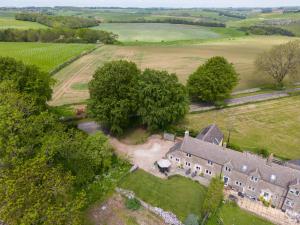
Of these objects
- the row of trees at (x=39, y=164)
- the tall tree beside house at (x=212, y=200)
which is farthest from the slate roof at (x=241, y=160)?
the row of trees at (x=39, y=164)

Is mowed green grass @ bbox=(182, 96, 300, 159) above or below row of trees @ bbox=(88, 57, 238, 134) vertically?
below

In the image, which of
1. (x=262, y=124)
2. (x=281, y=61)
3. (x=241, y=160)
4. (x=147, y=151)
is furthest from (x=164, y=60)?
(x=241, y=160)

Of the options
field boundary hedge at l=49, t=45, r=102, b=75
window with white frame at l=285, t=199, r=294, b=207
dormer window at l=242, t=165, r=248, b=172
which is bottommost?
window with white frame at l=285, t=199, r=294, b=207

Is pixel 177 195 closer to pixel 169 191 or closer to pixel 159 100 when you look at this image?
pixel 169 191

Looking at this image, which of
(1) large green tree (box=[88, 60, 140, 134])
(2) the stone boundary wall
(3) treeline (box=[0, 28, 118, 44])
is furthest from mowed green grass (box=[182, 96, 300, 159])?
(3) treeline (box=[0, 28, 118, 44])

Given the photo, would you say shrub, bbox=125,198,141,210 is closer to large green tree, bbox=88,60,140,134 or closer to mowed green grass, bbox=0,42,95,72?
large green tree, bbox=88,60,140,134

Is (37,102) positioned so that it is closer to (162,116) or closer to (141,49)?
(162,116)

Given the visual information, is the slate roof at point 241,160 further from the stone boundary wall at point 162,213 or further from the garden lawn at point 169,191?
the stone boundary wall at point 162,213
